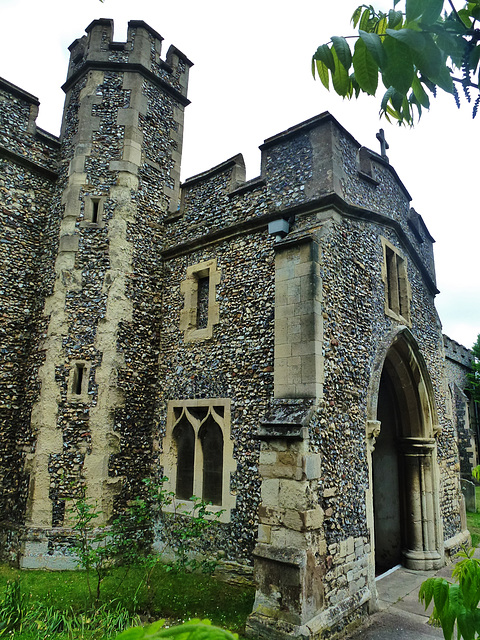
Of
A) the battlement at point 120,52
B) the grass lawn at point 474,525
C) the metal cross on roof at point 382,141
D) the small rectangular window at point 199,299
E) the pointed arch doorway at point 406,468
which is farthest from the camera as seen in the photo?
the grass lawn at point 474,525

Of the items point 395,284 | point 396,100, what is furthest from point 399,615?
point 396,100

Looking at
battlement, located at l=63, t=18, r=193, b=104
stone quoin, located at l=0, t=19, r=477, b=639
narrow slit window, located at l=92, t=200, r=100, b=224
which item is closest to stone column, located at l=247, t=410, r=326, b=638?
stone quoin, located at l=0, t=19, r=477, b=639

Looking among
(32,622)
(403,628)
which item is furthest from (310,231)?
(32,622)

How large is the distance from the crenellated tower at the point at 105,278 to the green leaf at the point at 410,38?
712 cm

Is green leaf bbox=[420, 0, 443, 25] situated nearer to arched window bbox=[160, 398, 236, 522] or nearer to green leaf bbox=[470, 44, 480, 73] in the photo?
green leaf bbox=[470, 44, 480, 73]

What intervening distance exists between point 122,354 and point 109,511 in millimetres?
2614

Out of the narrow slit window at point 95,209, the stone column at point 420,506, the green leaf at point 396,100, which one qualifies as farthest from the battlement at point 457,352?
→ the green leaf at point 396,100

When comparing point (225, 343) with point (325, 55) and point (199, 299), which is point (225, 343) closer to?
point (199, 299)

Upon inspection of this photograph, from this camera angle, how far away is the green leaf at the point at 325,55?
133 cm

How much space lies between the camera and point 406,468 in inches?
335

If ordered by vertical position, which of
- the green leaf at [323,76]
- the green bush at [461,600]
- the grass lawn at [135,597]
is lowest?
the grass lawn at [135,597]

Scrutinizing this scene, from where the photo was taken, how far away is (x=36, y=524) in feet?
22.2

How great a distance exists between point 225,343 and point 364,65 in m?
5.99

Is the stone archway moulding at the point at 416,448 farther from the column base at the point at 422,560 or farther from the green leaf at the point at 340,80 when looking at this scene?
the green leaf at the point at 340,80
